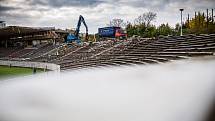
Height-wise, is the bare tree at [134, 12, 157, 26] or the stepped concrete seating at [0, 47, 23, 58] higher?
the bare tree at [134, 12, 157, 26]

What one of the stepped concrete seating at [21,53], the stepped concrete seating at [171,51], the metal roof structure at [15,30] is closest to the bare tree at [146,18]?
the metal roof structure at [15,30]

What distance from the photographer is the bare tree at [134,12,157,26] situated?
→ 26750 millimetres

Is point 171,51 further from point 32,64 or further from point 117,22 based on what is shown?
point 117,22

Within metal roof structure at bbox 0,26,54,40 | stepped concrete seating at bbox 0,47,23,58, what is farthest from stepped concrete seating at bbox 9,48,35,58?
metal roof structure at bbox 0,26,54,40

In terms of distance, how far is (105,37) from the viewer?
82.8ft

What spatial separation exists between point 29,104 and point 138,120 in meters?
1.30

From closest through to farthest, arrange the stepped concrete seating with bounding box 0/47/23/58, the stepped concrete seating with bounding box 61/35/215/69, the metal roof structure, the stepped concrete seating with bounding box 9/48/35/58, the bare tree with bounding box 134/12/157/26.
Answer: the stepped concrete seating with bounding box 61/35/215/69 < the metal roof structure < the stepped concrete seating with bounding box 0/47/23/58 < the stepped concrete seating with bounding box 9/48/35/58 < the bare tree with bounding box 134/12/157/26

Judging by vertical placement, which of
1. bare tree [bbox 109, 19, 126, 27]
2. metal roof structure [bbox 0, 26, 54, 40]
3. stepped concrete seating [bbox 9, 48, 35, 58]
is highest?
bare tree [bbox 109, 19, 126, 27]

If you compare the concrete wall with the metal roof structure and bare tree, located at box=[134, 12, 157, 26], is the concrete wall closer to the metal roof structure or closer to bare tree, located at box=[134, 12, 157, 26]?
the metal roof structure

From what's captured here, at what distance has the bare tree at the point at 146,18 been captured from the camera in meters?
26.8

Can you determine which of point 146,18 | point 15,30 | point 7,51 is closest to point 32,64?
point 15,30

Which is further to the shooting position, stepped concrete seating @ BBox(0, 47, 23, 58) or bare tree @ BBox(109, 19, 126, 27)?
bare tree @ BBox(109, 19, 126, 27)

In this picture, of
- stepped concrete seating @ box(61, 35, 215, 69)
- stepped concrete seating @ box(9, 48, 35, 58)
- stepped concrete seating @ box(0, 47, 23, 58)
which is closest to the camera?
stepped concrete seating @ box(61, 35, 215, 69)

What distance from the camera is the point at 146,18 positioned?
2855 cm
